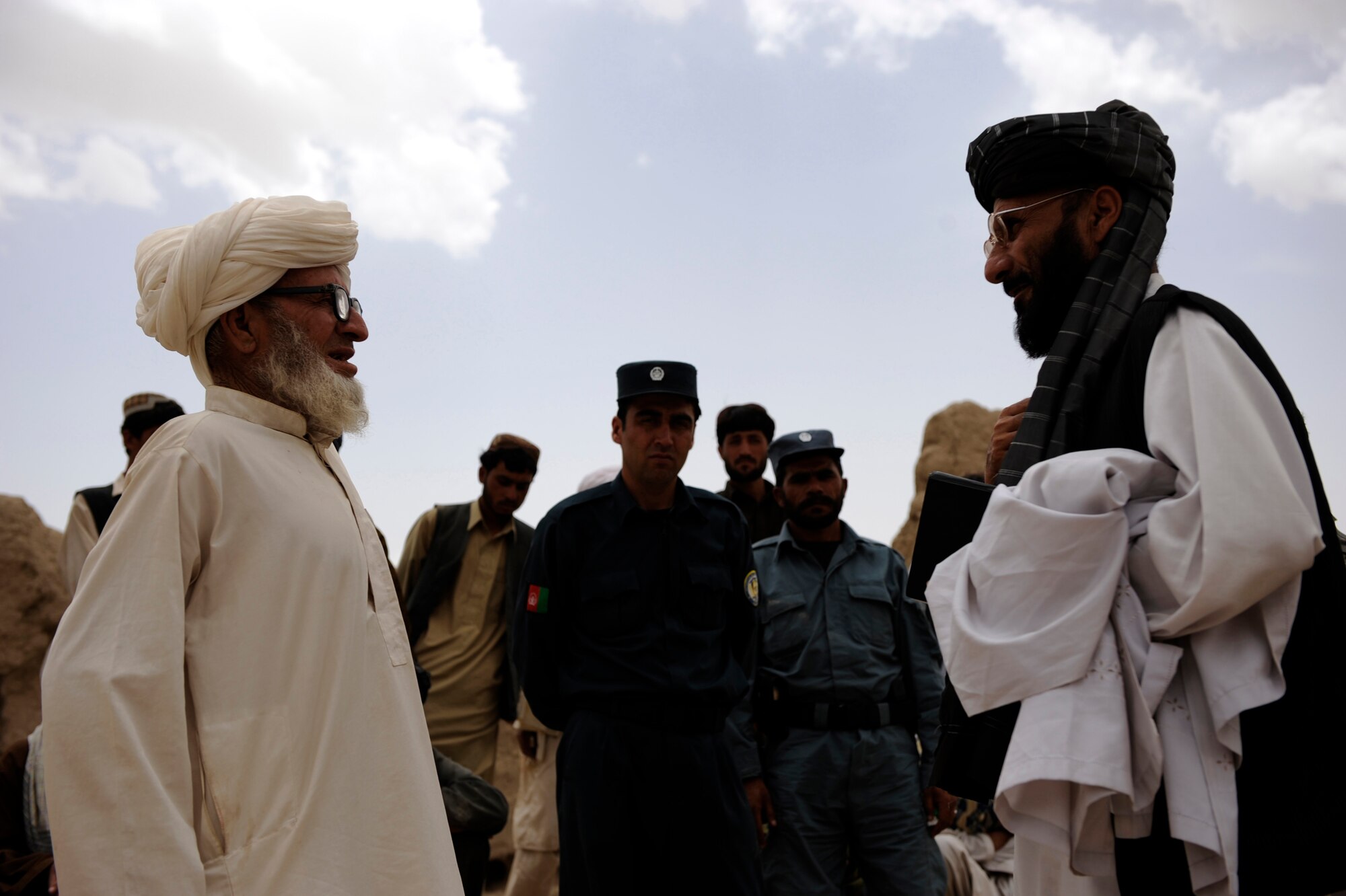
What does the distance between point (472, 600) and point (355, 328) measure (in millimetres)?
3974

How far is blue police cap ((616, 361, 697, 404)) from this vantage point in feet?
15.3

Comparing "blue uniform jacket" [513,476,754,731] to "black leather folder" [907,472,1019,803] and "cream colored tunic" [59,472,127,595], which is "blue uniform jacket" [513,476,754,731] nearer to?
"black leather folder" [907,472,1019,803]

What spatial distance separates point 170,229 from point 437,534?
4.06 m

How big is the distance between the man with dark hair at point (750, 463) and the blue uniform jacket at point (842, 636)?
3.26 feet

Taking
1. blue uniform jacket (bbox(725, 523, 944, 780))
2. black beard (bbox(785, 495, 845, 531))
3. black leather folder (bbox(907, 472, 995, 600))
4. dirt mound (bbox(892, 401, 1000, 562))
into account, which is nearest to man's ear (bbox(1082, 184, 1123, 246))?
black leather folder (bbox(907, 472, 995, 600))

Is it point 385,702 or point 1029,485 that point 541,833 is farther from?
point 1029,485

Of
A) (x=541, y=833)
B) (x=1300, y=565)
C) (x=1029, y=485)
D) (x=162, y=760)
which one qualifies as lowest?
(x=541, y=833)

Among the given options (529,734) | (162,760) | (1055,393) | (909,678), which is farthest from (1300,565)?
(529,734)

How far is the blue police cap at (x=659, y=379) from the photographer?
15.3 ft

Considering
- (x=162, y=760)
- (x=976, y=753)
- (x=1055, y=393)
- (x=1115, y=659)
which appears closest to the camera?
(x=162, y=760)

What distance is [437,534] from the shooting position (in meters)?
6.36

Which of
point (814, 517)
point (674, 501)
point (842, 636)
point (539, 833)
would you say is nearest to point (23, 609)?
point (539, 833)

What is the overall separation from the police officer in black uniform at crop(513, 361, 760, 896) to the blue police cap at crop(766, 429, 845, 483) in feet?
2.10

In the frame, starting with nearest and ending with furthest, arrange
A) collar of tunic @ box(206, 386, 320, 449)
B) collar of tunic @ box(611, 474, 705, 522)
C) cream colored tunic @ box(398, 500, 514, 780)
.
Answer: collar of tunic @ box(206, 386, 320, 449), collar of tunic @ box(611, 474, 705, 522), cream colored tunic @ box(398, 500, 514, 780)
